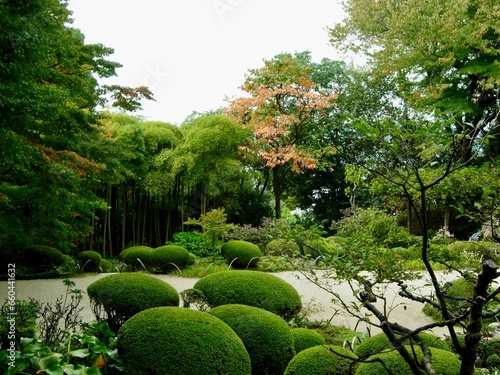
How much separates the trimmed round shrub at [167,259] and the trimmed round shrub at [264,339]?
6.40m

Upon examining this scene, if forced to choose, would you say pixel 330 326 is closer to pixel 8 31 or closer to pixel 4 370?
pixel 4 370

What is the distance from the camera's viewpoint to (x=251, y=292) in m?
4.67

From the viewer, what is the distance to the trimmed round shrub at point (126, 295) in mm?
4207

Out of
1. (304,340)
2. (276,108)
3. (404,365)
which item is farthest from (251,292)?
(276,108)

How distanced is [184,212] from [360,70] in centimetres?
863

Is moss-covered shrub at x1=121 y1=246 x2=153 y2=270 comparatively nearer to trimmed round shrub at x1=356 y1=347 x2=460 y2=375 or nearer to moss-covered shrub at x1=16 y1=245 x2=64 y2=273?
moss-covered shrub at x1=16 y1=245 x2=64 y2=273

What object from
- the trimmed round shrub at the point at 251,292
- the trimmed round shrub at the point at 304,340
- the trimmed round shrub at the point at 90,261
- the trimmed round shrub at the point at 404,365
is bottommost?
the trimmed round shrub at the point at 90,261

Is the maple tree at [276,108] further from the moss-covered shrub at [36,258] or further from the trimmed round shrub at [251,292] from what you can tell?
the trimmed round shrub at [251,292]

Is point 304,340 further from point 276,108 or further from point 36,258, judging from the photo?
point 276,108

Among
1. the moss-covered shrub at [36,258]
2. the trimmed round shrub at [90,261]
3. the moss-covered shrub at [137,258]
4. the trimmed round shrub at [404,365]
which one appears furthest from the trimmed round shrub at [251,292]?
the trimmed round shrub at [90,261]

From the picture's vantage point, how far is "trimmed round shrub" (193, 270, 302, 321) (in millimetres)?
4633

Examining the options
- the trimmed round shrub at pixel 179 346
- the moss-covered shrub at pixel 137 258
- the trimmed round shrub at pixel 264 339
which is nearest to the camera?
the trimmed round shrub at pixel 179 346

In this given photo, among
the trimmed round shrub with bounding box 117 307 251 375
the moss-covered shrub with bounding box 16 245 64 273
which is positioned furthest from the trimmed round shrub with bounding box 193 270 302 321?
the moss-covered shrub with bounding box 16 245 64 273

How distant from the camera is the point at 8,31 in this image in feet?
13.9
